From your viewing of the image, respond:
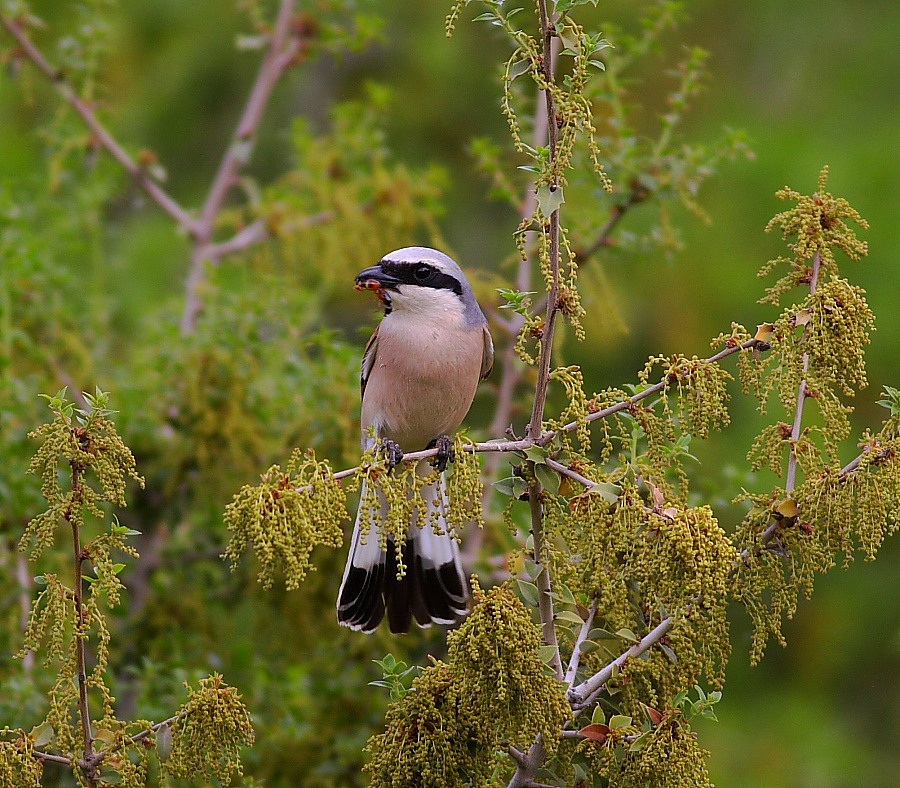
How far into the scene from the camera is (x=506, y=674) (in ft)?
6.67

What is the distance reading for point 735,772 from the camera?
20.7 feet

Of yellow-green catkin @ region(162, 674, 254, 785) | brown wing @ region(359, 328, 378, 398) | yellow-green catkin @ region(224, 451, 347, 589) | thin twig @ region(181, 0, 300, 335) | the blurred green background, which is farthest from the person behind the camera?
the blurred green background

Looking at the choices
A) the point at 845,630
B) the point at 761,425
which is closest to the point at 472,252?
the point at 761,425

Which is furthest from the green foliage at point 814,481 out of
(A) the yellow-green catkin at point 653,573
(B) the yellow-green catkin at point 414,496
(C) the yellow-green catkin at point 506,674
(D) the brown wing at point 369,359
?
(D) the brown wing at point 369,359

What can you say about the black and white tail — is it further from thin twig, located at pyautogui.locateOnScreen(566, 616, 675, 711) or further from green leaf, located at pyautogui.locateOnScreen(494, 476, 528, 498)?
thin twig, located at pyautogui.locateOnScreen(566, 616, 675, 711)

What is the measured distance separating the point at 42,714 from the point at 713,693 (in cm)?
183

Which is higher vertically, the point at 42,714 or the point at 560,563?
the point at 560,563

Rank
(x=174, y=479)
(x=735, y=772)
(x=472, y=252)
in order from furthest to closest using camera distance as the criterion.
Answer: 1. (x=472, y=252)
2. (x=735, y=772)
3. (x=174, y=479)

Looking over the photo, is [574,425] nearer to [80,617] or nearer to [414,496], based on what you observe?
[414,496]

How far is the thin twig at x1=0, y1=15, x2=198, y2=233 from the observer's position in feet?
14.8

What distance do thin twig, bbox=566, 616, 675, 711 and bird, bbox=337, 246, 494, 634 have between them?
818 millimetres

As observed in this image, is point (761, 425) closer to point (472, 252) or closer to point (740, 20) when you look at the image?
point (472, 252)

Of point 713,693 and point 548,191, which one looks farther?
point 713,693

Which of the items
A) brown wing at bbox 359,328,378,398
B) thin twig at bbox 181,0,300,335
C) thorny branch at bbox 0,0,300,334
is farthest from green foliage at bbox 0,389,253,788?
thin twig at bbox 181,0,300,335
